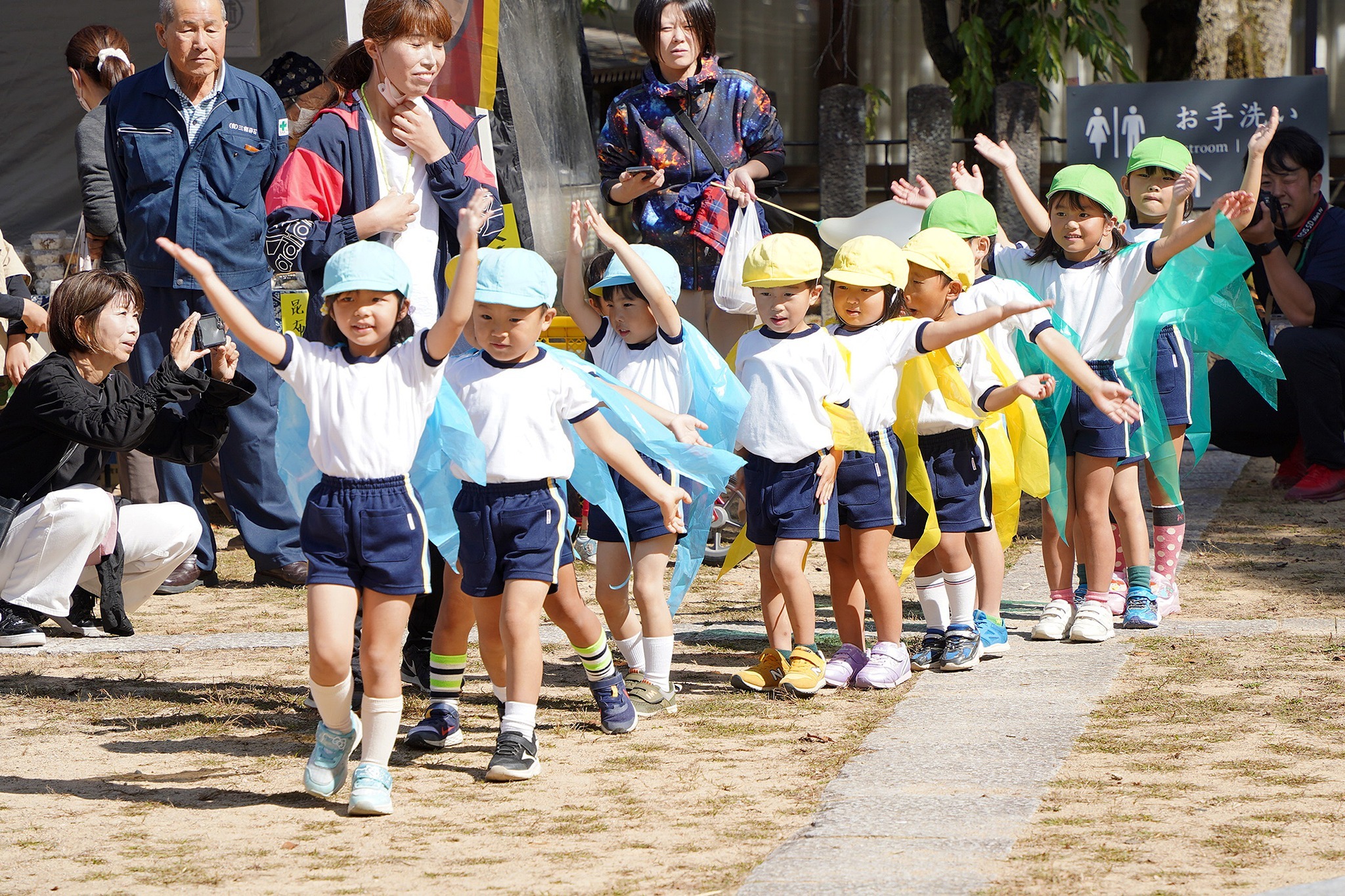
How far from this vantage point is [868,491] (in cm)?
507

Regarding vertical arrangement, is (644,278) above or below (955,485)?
above

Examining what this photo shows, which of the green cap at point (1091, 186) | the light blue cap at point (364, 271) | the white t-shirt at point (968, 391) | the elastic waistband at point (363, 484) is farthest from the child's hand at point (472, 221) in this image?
the green cap at point (1091, 186)

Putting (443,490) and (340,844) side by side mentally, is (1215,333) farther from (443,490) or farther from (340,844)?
(340,844)

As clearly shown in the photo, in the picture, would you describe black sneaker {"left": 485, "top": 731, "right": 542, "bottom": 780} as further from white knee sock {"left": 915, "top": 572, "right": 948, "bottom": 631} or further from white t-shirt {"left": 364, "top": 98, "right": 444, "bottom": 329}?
white knee sock {"left": 915, "top": 572, "right": 948, "bottom": 631}

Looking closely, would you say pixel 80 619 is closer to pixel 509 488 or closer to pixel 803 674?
pixel 509 488

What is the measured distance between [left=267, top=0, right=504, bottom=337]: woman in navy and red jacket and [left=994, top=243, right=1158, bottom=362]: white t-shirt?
2.15 m

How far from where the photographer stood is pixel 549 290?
14.1 feet

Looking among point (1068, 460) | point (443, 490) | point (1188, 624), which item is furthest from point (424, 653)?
point (1188, 624)

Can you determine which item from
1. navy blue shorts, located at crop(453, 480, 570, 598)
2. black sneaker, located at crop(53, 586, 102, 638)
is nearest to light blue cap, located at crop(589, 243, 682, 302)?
navy blue shorts, located at crop(453, 480, 570, 598)

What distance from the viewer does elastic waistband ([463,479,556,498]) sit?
14.0 ft

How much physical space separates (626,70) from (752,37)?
85.1 inches

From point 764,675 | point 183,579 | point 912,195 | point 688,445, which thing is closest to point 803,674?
point 764,675

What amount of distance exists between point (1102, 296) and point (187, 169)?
3.61 m

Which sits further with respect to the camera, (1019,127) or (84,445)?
(1019,127)
